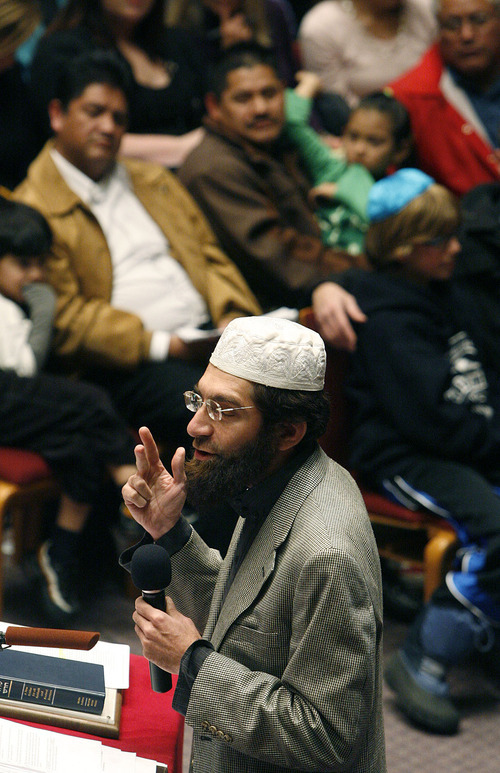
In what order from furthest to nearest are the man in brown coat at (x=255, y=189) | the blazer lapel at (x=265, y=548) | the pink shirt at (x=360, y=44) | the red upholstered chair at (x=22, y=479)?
the pink shirt at (x=360, y=44)
the man in brown coat at (x=255, y=189)
the red upholstered chair at (x=22, y=479)
the blazer lapel at (x=265, y=548)

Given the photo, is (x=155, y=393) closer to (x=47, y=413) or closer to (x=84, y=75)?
(x=47, y=413)

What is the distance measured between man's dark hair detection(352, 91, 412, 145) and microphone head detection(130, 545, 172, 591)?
115 inches

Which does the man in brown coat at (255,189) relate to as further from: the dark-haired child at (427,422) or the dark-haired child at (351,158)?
the dark-haired child at (427,422)

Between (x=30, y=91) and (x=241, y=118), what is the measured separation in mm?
792

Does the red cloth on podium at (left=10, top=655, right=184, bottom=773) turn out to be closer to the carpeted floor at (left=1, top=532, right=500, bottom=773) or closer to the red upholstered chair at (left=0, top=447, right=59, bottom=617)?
the carpeted floor at (left=1, top=532, right=500, bottom=773)

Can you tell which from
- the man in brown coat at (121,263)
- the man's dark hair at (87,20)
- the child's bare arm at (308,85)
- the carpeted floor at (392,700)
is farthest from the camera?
the child's bare arm at (308,85)

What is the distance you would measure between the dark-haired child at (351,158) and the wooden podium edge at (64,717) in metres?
2.56

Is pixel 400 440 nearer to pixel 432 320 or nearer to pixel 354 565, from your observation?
pixel 432 320

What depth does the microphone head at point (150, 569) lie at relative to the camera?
1404 mm

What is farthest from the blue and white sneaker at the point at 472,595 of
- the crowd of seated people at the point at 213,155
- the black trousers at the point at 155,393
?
the black trousers at the point at 155,393

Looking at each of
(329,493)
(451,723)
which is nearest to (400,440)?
(451,723)

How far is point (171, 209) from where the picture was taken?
3.54m

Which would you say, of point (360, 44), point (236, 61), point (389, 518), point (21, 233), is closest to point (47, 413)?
point (21, 233)

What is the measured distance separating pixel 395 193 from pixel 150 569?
1.85 meters
